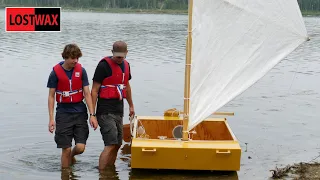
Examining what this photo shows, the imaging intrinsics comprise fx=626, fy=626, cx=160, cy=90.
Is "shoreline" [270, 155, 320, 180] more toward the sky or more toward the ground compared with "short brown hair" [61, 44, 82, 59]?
more toward the ground

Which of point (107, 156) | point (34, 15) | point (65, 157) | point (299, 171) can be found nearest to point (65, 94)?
point (65, 157)

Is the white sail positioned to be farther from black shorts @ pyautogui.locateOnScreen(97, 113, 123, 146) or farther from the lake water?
the lake water

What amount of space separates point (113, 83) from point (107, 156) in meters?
1.08

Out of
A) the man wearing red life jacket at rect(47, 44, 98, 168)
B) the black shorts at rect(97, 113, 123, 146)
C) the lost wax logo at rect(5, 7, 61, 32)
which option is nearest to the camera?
the man wearing red life jacket at rect(47, 44, 98, 168)

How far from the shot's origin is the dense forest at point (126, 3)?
14275 cm

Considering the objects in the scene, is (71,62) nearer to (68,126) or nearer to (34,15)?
(68,126)

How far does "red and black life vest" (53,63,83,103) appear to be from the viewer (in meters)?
8.20

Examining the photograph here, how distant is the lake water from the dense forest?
11604cm

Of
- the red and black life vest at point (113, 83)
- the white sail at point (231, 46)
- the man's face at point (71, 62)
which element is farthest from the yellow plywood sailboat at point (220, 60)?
the man's face at point (71, 62)

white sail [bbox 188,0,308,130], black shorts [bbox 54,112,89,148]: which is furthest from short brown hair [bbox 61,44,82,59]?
white sail [bbox 188,0,308,130]

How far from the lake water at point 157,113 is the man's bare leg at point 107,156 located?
0.14m

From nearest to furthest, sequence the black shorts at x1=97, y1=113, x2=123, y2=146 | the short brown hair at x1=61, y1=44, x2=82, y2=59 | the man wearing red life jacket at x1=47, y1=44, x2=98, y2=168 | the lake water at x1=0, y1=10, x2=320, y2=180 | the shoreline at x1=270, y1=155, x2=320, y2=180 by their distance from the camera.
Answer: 1. the short brown hair at x1=61, y1=44, x2=82, y2=59
2. the man wearing red life jacket at x1=47, y1=44, x2=98, y2=168
3. the black shorts at x1=97, y1=113, x2=123, y2=146
4. the shoreline at x1=270, y1=155, x2=320, y2=180
5. the lake water at x1=0, y1=10, x2=320, y2=180

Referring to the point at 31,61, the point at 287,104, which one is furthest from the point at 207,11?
the point at 31,61

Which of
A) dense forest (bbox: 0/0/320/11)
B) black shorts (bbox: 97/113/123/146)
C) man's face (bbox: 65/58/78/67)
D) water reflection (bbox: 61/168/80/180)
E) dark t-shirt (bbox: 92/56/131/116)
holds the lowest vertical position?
dense forest (bbox: 0/0/320/11)
